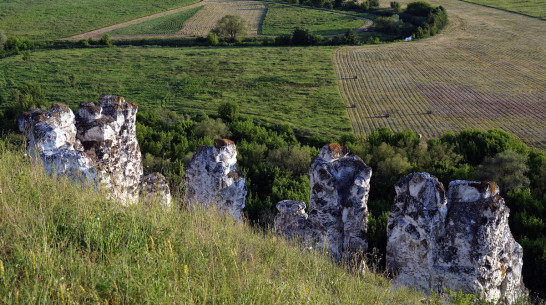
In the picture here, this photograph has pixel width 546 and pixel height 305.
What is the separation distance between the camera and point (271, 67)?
2432 inches

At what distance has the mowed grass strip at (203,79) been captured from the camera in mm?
46531

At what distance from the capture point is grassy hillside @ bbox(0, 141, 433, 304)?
16.0 ft

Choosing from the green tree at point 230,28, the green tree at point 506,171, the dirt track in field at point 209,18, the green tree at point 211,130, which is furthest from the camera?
the dirt track in field at point 209,18

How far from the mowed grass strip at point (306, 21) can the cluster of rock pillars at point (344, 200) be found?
74.0m

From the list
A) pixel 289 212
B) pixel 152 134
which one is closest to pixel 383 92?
pixel 152 134

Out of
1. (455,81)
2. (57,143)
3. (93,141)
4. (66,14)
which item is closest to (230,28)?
(455,81)

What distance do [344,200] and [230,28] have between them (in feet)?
232

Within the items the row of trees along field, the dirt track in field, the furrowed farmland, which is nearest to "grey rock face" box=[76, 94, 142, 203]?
the row of trees along field

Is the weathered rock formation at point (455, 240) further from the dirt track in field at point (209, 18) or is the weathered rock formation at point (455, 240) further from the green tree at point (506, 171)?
the dirt track in field at point (209, 18)

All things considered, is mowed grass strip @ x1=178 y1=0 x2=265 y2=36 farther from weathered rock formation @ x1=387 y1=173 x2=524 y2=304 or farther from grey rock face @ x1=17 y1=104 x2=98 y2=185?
weathered rock formation @ x1=387 y1=173 x2=524 y2=304

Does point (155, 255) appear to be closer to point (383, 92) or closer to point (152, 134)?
point (152, 134)

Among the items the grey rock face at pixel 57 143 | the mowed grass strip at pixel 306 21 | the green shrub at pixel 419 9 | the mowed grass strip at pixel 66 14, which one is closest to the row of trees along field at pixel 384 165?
the grey rock face at pixel 57 143

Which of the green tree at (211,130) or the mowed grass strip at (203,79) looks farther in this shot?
the mowed grass strip at (203,79)

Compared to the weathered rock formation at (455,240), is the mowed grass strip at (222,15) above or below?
above
